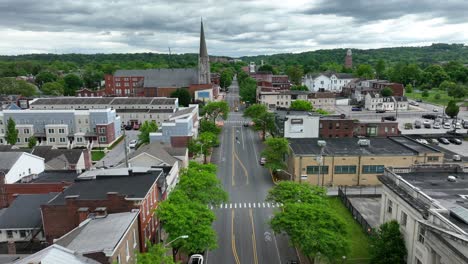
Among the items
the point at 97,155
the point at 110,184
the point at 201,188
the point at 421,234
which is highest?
the point at 110,184

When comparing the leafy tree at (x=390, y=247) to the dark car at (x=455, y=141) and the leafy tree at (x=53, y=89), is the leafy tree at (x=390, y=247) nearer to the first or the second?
the dark car at (x=455, y=141)

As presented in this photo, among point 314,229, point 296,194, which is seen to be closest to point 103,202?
point 314,229

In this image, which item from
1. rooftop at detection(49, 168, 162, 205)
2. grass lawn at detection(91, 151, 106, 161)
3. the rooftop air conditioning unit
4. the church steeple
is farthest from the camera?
the church steeple

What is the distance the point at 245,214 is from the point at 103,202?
21644 mm

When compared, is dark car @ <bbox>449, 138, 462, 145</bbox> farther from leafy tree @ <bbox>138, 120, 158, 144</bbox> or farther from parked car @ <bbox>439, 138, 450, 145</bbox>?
leafy tree @ <bbox>138, 120, 158, 144</bbox>

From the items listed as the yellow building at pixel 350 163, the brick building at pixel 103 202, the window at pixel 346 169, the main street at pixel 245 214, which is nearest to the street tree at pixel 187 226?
the brick building at pixel 103 202

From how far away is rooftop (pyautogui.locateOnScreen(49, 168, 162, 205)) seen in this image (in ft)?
107

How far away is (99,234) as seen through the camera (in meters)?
26.3

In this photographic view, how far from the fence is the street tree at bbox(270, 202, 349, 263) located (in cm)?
1068

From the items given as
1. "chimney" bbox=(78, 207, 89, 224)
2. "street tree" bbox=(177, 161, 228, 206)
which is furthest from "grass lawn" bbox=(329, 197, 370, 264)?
"chimney" bbox=(78, 207, 89, 224)

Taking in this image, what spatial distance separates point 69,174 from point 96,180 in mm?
13429

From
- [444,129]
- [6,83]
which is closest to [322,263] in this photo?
[444,129]

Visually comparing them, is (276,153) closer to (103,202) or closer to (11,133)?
(103,202)

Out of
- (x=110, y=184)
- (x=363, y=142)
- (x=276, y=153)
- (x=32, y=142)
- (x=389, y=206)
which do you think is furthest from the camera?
(x=32, y=142)
